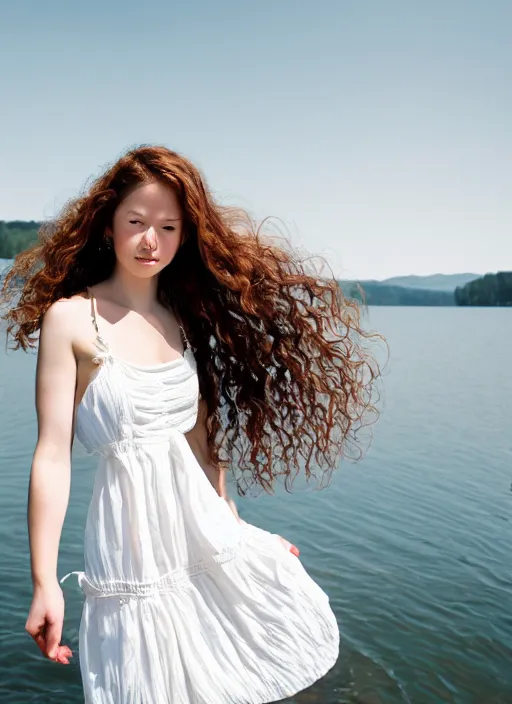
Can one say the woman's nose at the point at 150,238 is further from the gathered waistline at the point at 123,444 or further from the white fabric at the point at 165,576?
the gathered waistline at the point at 123,444

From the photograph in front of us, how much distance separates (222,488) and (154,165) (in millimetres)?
1046

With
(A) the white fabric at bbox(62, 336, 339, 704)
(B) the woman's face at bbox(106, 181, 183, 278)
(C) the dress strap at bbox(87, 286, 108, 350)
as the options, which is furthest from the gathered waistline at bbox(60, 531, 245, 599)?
(B) the woman's face at bbox(106, 181, 183, 278)

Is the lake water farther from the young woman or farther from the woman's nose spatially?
the woman's nose

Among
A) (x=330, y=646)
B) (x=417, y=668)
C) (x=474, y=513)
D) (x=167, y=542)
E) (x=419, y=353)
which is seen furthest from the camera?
(x=419, y=353)

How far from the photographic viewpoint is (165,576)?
7.30ft

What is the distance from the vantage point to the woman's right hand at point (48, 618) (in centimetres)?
200

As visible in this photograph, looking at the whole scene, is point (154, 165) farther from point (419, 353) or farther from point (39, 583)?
point (419, 353)

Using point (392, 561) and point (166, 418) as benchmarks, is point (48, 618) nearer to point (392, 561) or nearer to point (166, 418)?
point (166, 418)

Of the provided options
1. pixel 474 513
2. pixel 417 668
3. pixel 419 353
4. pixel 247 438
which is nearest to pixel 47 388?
pixel 247 438

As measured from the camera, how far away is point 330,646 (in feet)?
8.25

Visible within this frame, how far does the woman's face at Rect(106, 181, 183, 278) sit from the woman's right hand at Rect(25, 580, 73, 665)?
91cm

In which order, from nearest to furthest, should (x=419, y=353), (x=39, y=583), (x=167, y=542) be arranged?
(x=39, y=583), (x=167, y=542), (x=419, y=353)

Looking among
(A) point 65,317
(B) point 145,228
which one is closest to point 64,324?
(A) point 65,317

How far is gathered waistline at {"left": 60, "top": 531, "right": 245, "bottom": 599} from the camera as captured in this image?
7.12 feet
